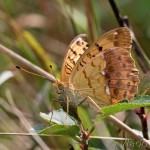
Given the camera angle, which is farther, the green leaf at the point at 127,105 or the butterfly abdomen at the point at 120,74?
the butterfly abdomen at the point at 120,74

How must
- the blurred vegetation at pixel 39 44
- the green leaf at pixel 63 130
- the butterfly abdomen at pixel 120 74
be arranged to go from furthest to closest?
the blurred vegetation at pixel 39 44, the butterfly abdomen at pixel 120 74, the green leaf at pixel 63 130

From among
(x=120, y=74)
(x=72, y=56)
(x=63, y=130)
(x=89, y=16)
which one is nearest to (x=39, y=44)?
(x=89, y=16)

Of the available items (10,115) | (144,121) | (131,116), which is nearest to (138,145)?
(144,121)

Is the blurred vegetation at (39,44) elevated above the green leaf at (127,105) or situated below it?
above

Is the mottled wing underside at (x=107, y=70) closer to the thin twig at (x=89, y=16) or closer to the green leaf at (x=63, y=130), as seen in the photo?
the green leaf at (x=63, y=130)

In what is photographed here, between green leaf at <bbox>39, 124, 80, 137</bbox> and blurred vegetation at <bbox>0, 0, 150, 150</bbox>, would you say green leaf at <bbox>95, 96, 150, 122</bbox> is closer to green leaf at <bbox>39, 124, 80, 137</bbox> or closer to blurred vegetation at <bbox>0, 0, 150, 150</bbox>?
green leaf at <bbox>39, 124, 80, 137</bbox>

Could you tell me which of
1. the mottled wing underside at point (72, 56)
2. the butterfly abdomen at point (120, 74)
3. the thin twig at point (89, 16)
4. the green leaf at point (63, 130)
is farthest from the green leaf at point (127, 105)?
the thin twig at point (89, 16)
